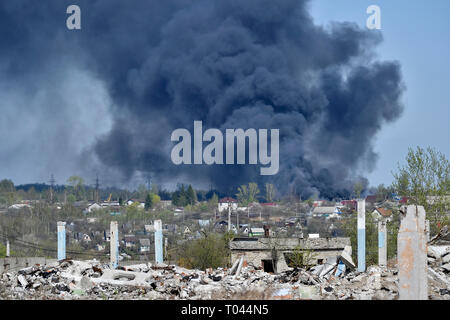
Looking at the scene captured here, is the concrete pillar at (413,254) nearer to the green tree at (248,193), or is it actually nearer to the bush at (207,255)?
the bush at (207,255)

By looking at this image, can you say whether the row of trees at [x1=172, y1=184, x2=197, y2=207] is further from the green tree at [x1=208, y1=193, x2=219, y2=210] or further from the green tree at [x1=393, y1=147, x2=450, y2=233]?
the green tree at [x1=393, y1=147, x2=450, y2=233]

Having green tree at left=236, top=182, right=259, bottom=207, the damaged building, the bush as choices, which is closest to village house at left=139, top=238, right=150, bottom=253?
the bush

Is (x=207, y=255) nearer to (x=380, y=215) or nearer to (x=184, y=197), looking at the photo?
(x=380, y=215)
